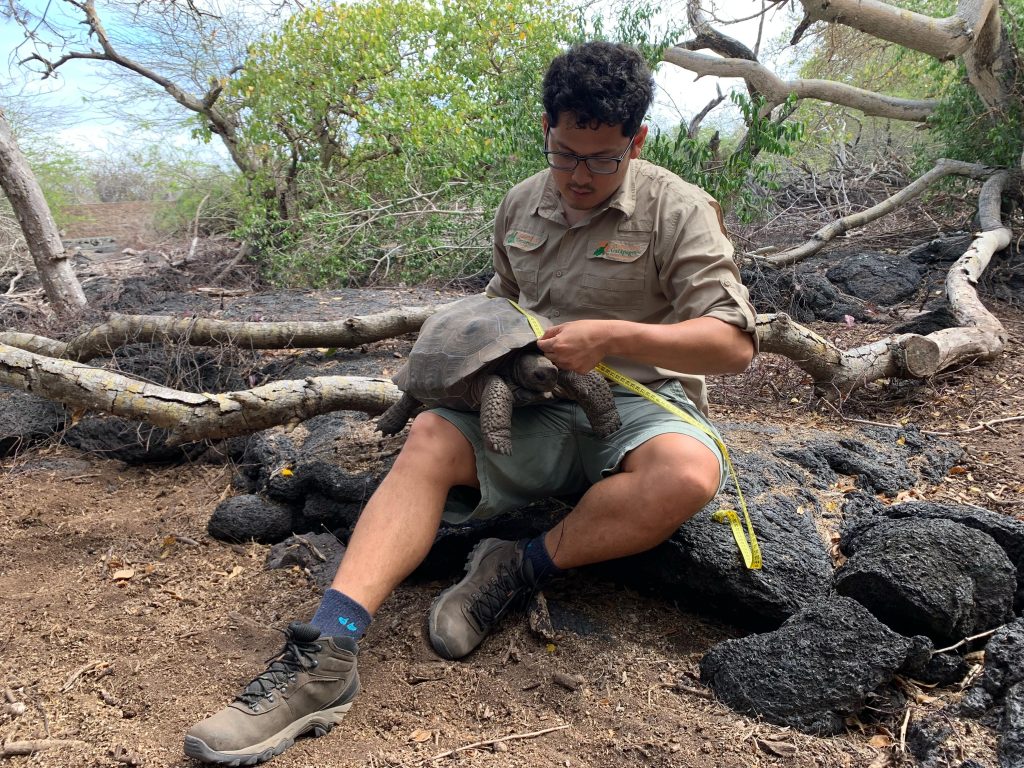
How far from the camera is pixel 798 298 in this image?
22.9ft

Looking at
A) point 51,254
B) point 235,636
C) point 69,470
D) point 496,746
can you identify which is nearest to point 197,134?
point 51,254

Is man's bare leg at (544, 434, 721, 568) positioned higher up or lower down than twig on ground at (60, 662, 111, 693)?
higher up

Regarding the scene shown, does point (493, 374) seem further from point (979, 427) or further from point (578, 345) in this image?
point (979, 427)

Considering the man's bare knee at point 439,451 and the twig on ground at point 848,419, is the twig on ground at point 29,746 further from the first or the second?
the twig on ground at point 848,419

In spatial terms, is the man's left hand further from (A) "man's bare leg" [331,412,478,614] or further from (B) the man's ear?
(B) the man's ear

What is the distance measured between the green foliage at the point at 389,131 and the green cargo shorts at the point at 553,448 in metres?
5.14

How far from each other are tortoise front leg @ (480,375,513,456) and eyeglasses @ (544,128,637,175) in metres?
0.74

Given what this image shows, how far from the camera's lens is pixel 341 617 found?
2.06 meters

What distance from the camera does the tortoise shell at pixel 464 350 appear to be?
238 cm

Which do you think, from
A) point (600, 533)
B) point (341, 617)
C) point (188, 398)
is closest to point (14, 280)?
point (188, 398)

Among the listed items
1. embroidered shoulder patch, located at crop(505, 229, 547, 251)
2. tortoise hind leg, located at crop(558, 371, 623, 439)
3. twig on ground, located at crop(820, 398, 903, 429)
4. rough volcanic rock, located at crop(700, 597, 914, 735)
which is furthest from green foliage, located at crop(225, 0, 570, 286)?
rough volcanic rock, located at crop(700, 597, 914, 735)

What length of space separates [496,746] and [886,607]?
1206mm

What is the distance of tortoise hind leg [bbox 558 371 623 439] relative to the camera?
233cm

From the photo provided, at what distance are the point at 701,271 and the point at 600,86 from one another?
0.65 metres
